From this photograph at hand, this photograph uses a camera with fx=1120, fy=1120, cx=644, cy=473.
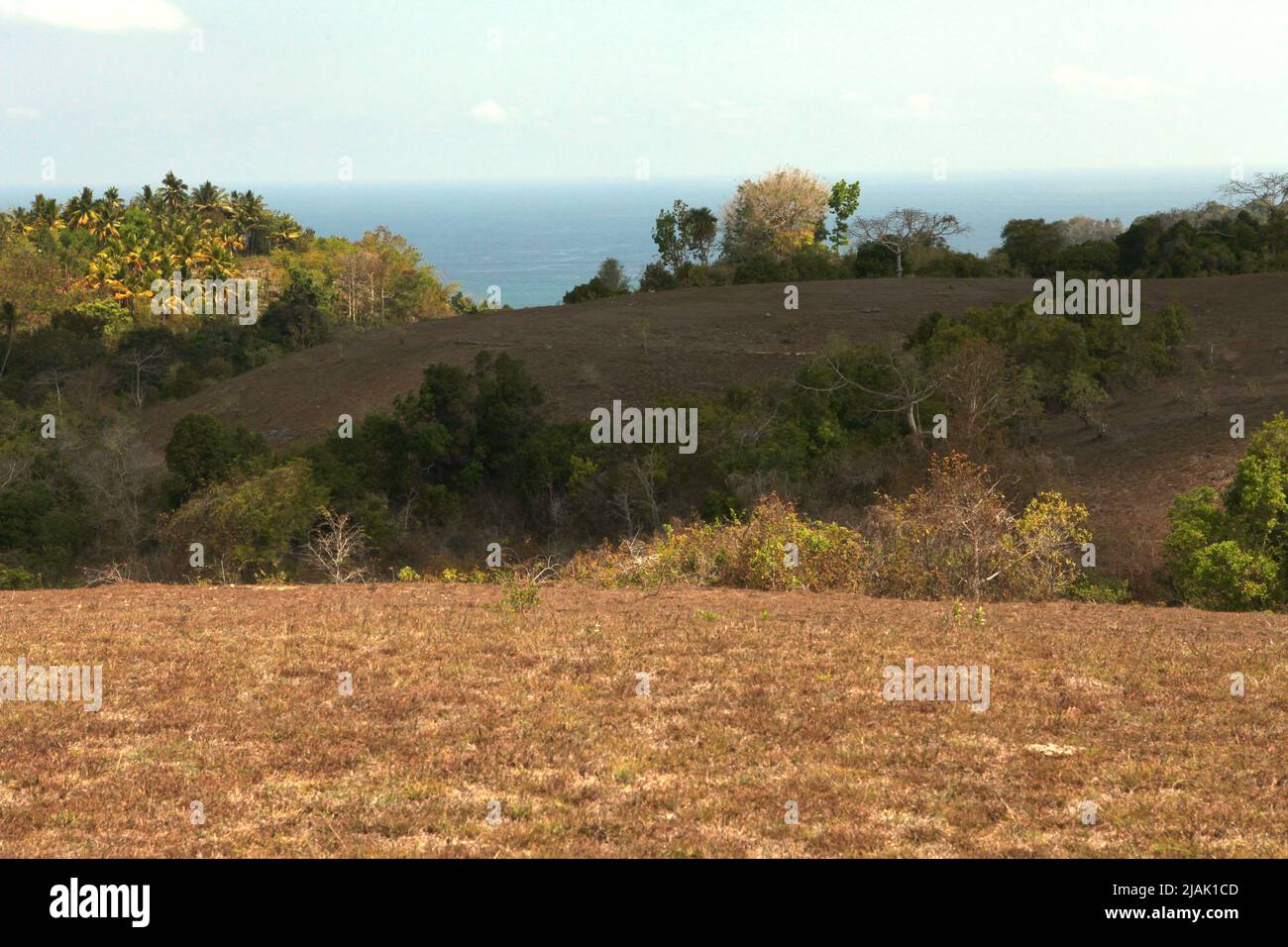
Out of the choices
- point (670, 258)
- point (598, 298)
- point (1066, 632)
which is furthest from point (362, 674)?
point (670, 258)

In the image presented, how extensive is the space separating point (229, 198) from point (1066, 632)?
103 meters

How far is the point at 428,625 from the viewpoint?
14305 mm

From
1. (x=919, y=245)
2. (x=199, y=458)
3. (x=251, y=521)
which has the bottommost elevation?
(x=251, y=521)

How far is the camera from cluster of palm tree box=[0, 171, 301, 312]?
7812cm

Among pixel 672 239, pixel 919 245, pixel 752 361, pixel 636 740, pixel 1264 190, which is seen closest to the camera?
pixel 636 740

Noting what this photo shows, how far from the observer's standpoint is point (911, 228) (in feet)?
246

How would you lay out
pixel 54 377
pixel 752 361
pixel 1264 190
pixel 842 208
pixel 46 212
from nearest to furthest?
pixel 752 361, pixel 54 377, pixel 1264 190, pixel 842 208, pixel 46 212

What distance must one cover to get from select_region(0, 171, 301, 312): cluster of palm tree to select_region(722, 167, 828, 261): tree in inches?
1528

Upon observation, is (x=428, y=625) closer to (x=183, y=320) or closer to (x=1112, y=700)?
(x=1112, y=700)

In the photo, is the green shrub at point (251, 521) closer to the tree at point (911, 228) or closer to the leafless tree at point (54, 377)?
the leafless tree at point (54, 377)

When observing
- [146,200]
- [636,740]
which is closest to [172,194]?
[146,200]

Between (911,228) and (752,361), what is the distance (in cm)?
3276

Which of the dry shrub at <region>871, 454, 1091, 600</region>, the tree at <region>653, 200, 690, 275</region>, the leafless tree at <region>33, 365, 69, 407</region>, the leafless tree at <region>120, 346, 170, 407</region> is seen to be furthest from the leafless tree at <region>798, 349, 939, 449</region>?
the tree at <region>653, 200, 690, 275</region>

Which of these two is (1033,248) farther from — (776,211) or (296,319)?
(296,319)
